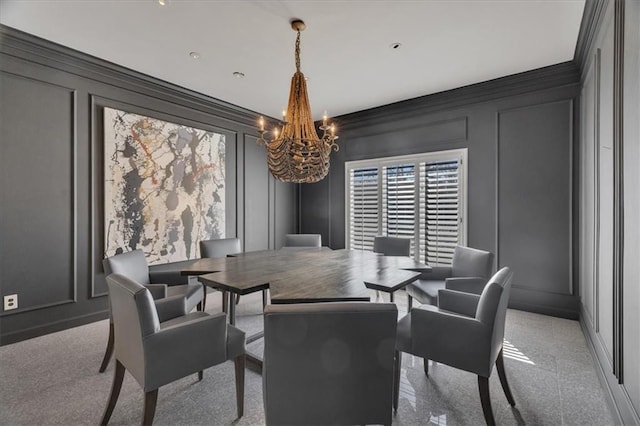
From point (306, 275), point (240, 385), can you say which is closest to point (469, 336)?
point (306, 275)

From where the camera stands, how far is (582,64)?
10.1ft

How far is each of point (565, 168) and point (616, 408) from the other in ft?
8.18

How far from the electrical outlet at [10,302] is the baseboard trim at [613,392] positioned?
14.7 ft

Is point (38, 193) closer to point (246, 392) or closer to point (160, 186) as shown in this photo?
point (160, 186)

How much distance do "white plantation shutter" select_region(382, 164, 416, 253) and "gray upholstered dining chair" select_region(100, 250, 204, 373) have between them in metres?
2.92

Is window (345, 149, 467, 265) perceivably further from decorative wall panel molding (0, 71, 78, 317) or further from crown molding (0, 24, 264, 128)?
decorative wall panel molding (0, 71, 78, 317)

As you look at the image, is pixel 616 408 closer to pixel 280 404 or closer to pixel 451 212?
pixel 280 404

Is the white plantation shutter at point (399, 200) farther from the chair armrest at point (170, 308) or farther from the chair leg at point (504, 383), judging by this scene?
the chair armrest at point (170, 308)

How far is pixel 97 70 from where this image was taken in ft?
10.5

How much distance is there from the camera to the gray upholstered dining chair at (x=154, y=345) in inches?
57.6

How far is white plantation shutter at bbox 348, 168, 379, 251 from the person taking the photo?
485 cm

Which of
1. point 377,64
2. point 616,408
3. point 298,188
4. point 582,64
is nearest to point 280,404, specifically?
point 616,408

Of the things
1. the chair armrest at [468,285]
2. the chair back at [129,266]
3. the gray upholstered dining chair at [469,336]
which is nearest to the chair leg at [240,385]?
the gray upholstered dining chair at [469,336]

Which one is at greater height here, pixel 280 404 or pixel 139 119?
pixel 139 119
